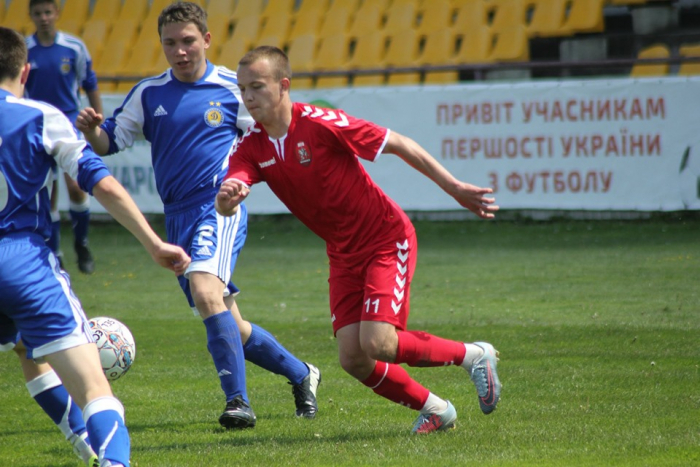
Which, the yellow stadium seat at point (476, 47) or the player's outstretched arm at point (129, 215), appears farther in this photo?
the yellow stadium seat at point (476, 47)

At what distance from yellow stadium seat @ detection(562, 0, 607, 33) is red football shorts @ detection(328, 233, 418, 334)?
459 inches

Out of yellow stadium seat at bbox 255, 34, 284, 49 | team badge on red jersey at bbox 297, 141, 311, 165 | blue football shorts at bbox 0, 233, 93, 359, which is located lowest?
blue football shorts at bbox 0, 233, 93, 359

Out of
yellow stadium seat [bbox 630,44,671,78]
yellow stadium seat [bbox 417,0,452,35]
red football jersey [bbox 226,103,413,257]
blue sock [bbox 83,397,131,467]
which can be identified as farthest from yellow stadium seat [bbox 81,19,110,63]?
blue sock [bbox 83,397,131,467]

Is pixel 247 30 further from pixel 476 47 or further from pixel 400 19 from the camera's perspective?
pixel 476 47

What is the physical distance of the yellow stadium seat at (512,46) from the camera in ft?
51.4

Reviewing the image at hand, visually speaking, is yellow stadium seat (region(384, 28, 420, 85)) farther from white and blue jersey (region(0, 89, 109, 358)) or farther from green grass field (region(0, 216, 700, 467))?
white and blue jersey (region(0, 89, 109, 358))

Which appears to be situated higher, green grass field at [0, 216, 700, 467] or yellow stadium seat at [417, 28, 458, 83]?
yellow stadium seat at [417, 28, 458, 83]

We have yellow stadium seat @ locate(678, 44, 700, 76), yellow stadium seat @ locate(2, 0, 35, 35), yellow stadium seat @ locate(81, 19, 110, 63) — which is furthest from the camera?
yellow stadium seat @ locate(2, 0, 35, 35)

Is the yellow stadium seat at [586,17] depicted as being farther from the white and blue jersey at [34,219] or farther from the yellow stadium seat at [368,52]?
the white and blue jersey at [34,219]

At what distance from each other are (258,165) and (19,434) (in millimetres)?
2018

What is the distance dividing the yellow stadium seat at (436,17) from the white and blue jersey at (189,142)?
450 inches

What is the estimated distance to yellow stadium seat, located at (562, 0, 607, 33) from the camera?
1557cm

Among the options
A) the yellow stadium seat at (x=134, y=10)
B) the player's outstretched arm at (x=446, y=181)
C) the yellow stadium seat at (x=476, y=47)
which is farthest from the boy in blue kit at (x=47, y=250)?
the yellow stadium seat at (x=134, y=10)

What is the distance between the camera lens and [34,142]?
3.66 m
